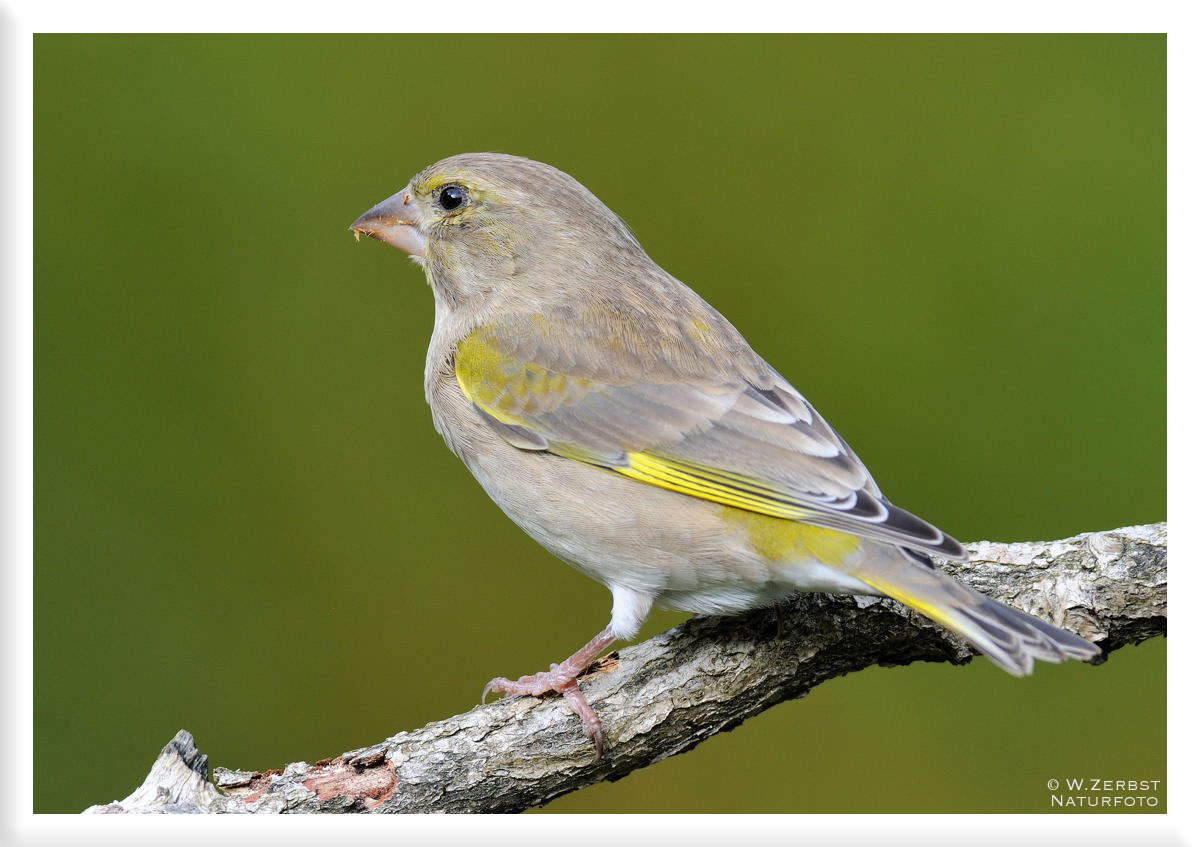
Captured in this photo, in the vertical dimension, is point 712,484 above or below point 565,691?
above

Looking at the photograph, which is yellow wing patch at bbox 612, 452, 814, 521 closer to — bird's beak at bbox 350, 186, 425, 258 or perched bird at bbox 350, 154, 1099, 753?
perched bird at bbox 350, 154, 1099, 753

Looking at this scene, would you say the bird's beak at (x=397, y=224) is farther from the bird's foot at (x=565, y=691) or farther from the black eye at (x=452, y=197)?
the bird's foot at (x=565, y=691)


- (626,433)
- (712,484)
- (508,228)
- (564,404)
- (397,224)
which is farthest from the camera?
(397,224)

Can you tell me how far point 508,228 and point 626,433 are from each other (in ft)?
3.37

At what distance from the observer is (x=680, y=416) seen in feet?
12.0

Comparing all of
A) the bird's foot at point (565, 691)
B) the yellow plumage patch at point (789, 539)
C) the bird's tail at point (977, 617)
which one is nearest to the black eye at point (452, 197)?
the yellow plumage patch at point (789, 539)

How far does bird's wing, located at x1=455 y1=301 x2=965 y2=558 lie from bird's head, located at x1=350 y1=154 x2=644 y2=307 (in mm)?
244

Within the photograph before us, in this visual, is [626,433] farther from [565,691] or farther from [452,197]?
[452,197]

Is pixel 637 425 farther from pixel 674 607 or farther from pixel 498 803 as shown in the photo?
pixel 498 803

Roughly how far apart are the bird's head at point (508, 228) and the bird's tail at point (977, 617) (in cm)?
160

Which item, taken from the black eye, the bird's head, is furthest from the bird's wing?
the black eye

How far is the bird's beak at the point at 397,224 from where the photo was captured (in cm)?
439

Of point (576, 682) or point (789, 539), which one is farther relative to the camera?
point (576, 682)

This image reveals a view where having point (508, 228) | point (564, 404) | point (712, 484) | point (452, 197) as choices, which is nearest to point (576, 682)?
point (712, 484)
